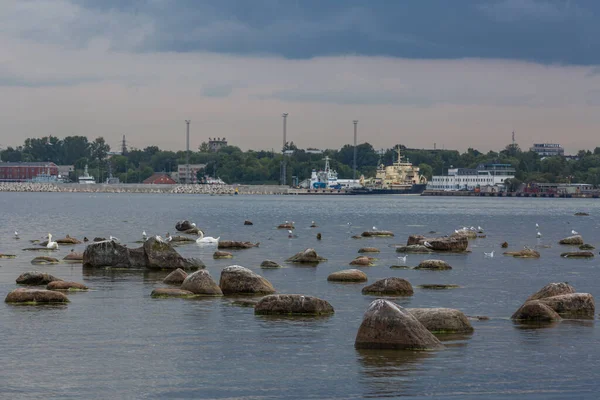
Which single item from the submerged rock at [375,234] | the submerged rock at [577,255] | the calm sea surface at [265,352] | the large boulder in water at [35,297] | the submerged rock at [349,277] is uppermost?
the large boulder in water at [35,297]

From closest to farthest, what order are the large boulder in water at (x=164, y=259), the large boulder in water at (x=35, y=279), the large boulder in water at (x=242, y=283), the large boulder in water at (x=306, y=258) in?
the large boulder in water at (x=242, y=283), the large boulder in water at (x=35, y=279), the large boulder in water at (x=164, y=259), the large boulder in water at (x=306, y=258)

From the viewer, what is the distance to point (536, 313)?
98.2 feet

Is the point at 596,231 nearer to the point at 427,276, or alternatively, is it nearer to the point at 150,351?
the point at 427,276

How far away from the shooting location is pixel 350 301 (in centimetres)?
3422

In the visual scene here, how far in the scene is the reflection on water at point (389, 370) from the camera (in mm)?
20578

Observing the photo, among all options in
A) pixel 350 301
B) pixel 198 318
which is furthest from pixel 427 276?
pixel 198 318

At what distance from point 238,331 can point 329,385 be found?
6770 millimetres

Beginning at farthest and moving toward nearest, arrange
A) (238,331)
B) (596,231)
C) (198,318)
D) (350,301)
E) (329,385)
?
(596,231) → (350,301) → (198,318) → (238,331) → (329,385)

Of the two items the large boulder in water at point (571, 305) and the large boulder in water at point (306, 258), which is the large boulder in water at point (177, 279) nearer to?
the large boulder in water at point (306, 258)

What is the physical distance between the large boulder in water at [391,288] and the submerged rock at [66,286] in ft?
34.2

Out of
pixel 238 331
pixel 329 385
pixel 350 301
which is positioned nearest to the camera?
pixel 329 385

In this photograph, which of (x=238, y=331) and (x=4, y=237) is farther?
(x=4, y=237)

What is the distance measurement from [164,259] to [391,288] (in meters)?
12.7

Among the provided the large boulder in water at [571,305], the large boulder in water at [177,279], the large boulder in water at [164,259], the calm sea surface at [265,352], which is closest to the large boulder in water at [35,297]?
the calm sea surface at [265,352]
